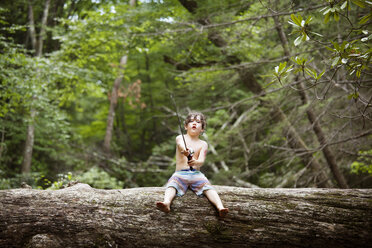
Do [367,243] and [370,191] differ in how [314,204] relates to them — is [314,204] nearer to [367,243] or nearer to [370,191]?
[367,243]

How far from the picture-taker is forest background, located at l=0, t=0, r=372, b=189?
4.71 m

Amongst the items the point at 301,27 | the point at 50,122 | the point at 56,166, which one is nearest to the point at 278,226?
the point at 301,27

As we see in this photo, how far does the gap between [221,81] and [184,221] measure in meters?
4.88

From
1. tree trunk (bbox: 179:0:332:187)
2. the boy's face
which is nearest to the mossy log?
the boy's face

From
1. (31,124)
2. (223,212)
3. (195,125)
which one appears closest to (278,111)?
(195,125)

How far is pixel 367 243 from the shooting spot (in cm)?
255

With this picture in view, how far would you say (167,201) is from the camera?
2846mm

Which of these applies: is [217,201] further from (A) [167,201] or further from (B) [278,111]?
(B) [278,111]

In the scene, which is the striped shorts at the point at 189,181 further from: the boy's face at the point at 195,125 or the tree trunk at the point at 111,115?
the tree trunk at the point at 111,115

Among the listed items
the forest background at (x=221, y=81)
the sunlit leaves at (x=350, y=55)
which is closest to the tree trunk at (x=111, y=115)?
the forest background at (x=221, y=81)

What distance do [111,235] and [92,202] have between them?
51 cm

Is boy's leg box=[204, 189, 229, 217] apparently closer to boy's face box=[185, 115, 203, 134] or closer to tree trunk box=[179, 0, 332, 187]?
boy's face box=[185, 115, 203, 134]

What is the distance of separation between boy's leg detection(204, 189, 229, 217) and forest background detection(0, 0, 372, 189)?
61.8 inches

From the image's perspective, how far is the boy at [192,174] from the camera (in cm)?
293
